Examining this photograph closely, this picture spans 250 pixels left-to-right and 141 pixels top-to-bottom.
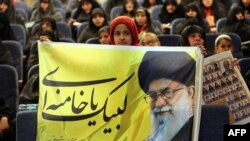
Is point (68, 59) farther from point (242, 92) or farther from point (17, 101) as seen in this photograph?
point (17, 101)

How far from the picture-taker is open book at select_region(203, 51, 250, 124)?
489 centimetres

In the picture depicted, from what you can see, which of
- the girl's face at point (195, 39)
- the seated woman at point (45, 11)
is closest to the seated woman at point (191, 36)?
the girl's face at point (195, 39)

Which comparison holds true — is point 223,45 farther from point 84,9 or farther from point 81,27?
point 84,9

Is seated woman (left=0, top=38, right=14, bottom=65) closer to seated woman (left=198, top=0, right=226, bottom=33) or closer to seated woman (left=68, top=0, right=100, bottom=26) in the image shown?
seated woman (left=68, top=0, right=100, bottom=26)

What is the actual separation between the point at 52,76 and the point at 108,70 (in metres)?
0.35

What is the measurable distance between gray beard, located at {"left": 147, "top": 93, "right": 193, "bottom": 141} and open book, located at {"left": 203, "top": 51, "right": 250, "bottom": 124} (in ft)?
2.02

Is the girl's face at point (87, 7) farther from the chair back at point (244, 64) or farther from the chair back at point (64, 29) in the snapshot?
the chair back at point (244, 64)

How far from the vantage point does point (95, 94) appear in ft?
14.7

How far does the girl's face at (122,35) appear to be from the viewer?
5316 mm

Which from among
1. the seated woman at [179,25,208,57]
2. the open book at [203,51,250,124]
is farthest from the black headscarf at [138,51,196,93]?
the seated woman at [179,25,208,57]

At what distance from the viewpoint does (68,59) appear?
4.57 metres

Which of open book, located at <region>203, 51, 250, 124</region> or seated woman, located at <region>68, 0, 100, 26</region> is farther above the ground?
seated woman, located at <region>68, 0, 100, 26</region>
